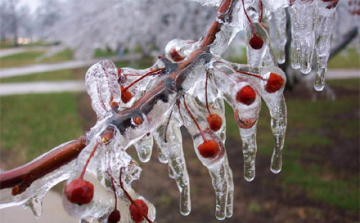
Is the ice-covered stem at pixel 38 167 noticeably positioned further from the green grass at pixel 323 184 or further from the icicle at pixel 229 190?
the green grass at pixel 323 184

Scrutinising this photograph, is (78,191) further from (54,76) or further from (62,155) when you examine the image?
(54,76)

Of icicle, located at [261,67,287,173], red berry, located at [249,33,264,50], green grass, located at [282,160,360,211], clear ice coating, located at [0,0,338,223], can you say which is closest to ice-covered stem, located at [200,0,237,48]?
clear ice coating, located at [0,0,338,223]

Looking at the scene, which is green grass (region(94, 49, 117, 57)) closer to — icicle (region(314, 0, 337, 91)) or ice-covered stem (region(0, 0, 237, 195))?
icicle (region(314, 0, 337, 91))

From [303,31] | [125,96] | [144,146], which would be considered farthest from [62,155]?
[303,31]

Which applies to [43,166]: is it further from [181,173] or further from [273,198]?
[273,198]

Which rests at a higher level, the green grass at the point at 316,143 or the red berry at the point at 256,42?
the red berry at the point at 256,42

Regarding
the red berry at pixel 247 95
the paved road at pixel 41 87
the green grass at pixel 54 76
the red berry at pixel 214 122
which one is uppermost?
the red berry at pixel 247 95

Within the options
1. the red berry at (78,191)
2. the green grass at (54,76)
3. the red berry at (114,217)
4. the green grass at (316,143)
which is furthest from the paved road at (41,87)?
the red berry at (78,191)

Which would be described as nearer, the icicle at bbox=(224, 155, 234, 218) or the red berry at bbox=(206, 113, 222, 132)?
the red berry at bbox=(206, 113, 222, 132)
